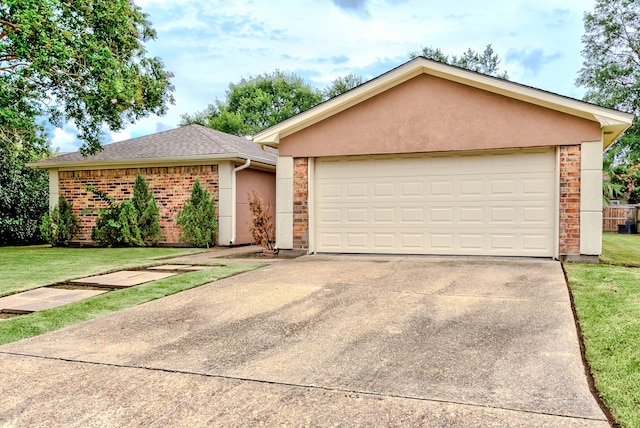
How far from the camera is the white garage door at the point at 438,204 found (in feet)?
27.8

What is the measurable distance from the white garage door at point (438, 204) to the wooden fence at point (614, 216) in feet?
54.1

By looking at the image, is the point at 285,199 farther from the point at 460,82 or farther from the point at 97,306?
the point at 97,306

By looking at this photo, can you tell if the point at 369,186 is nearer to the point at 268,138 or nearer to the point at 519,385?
the point at 268,138

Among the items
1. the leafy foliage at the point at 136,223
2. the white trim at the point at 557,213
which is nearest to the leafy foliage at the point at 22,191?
the leafy foliage at the point at 136,223

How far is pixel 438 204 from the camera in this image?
29.4ft

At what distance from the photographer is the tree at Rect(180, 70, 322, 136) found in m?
36.0

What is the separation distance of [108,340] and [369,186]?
6.33 metres

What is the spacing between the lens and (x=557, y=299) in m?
5.11

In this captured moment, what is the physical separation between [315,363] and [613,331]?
2.48 m

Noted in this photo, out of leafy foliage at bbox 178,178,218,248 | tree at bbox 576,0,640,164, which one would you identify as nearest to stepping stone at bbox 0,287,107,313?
leafy foliage at bbox 178,178,218,248

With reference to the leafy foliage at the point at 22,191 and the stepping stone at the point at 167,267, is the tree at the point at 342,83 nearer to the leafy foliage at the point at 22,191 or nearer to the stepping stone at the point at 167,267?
the leafy foliage at the point at 22,191


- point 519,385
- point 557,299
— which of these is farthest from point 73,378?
point 557,299

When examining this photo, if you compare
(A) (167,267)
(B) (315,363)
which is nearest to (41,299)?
(A) (167,267)

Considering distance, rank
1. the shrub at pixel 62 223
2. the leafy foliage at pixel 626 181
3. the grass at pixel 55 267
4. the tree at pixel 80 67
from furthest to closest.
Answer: the leafy foliage at pixel 626 181 → the shrub at pixel 62 223 → the tree at pixel 80 67 → the grass at pixel 55 267
